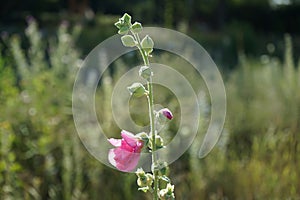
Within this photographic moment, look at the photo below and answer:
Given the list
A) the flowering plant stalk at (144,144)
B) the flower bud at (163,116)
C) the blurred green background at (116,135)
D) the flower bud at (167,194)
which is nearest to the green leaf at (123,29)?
the flowering plant stalk at (144,144)

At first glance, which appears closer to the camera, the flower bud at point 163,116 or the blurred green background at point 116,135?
the flower bud at point 163,116

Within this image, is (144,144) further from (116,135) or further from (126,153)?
(116,135)

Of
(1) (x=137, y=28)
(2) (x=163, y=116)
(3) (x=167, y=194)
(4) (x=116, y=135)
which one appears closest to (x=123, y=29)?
(1) (x=137, y=28)

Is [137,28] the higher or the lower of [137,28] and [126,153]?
the higher

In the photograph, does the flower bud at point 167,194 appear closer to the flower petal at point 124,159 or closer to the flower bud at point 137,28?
the flower petal at point 124,159

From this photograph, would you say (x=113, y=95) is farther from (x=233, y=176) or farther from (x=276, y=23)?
(x=276, y=23)

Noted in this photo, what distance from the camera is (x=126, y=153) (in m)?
0.73

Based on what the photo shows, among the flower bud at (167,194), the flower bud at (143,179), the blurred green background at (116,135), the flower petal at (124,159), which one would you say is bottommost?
the flower bud at (167,194)

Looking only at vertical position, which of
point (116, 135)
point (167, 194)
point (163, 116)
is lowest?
point (167, 194)

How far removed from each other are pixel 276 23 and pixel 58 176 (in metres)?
12.5

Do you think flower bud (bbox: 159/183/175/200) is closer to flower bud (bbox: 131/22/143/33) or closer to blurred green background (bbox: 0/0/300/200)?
flower bud (bbox: 131/22/143/33)

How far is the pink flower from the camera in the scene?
0.72m

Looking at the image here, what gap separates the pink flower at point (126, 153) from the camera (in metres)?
0.72

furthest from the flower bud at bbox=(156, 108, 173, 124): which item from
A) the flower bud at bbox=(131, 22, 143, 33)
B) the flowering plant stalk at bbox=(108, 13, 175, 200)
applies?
the flower bud at bbox=(131, 22, 143, 33)
